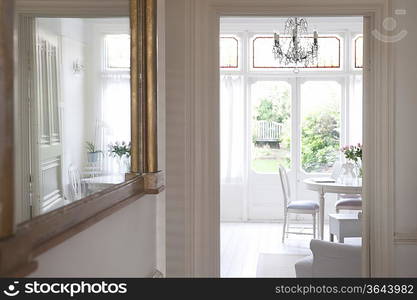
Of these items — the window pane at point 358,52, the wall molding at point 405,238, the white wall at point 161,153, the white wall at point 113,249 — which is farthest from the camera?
the window pane at point 358,52

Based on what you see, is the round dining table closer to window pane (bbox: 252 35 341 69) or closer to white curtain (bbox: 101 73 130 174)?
window pane (bbox: 252 35 341 69)

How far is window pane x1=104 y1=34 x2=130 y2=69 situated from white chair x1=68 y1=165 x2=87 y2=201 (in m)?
0.39

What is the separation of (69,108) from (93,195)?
0.70 ft

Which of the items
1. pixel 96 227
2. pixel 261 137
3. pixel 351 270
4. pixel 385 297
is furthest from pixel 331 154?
pixel 96 227

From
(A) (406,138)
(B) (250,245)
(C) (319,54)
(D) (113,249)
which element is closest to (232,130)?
(C) (319,54)

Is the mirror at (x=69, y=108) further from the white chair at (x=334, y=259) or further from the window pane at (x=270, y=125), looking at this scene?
the window pane at (x=270, y=125)

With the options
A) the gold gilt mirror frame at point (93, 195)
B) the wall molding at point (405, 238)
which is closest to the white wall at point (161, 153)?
the gold gilt mirror frame at point (93, 195)

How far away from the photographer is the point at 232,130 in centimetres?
894

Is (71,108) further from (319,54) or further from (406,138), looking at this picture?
(319,54)

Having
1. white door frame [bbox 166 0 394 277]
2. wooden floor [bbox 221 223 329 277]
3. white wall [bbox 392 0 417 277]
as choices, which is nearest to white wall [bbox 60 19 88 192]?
white door frame [bbox 166 0 394 277]

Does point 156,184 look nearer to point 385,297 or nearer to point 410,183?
point 385,297

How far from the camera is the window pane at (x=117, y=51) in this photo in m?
1.64

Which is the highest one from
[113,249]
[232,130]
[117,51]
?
[117,51]

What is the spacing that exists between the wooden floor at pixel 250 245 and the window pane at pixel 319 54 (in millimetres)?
2461
